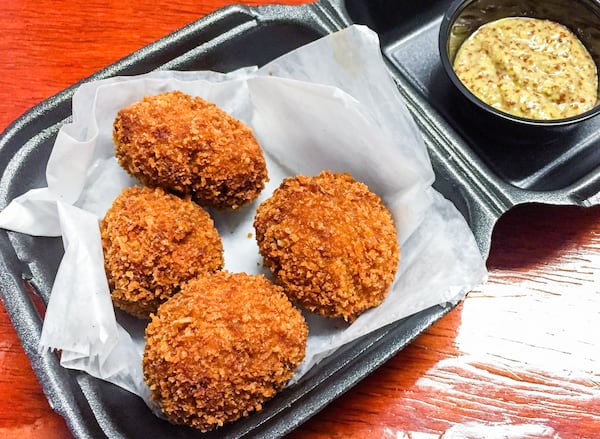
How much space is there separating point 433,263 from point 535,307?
343 mm

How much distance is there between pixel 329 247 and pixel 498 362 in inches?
20.0

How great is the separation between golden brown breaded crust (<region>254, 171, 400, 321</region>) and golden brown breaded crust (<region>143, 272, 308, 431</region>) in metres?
0.09

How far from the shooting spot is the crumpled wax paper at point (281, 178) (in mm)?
1226

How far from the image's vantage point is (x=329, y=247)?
4.17ft

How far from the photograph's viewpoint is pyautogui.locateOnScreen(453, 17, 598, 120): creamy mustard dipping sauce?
5.27 ft

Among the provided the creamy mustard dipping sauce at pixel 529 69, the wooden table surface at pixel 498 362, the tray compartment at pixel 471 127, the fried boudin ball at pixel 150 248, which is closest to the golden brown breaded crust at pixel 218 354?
the fried boudin ball at pixel 150 248

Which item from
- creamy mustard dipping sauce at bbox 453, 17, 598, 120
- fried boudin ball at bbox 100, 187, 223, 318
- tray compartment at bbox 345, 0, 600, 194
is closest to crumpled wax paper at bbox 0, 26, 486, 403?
fried boudin ball at bbox 100, 187, 223, 318

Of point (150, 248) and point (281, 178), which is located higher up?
point (150, 248)

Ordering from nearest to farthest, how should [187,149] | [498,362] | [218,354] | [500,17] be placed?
[218,354] < [187,149] < [498,362] < [500,17]

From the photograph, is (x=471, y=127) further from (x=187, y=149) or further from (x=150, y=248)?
(x=150, y=248)

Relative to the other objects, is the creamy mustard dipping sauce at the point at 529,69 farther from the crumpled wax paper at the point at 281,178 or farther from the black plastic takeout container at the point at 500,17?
the crumpled wax paper at the point at 281,178

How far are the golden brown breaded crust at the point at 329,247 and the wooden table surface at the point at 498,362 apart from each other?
244mm

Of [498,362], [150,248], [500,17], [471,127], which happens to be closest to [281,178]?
[150,248]

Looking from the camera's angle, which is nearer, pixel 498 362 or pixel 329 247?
pixel 329 247
